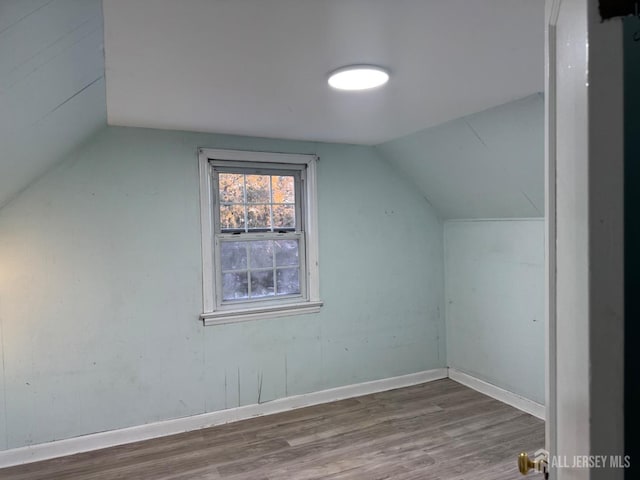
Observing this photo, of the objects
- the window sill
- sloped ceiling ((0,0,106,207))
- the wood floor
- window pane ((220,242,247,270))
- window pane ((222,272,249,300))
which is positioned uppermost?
sloped ceiling ((0,0,106,207))

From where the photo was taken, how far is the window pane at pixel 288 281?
3.52 metres

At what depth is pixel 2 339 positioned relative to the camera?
260 centimetres

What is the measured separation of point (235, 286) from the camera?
3.36 meters

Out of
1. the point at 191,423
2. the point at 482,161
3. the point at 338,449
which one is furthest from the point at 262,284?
the point at 482,161

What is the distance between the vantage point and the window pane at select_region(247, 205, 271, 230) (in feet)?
11.1

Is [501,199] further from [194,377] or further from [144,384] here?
[144,384]

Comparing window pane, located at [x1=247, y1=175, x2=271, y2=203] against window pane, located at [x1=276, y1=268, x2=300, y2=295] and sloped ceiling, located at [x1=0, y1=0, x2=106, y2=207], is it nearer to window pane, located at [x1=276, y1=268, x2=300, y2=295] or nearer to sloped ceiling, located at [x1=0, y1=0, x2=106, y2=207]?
window pane, located at [x1=276, y1=268, x2=300, y2=295]

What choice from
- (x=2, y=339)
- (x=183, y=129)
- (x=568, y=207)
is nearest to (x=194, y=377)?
(x=2, y=339)

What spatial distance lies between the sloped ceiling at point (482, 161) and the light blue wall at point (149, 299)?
410mm

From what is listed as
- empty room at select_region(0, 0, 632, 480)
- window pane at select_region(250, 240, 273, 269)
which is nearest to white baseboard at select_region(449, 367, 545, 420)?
empty room at select_region(0, 0, 632, 480)

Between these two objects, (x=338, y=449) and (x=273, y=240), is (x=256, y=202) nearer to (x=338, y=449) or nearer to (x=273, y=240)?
Answer: (x=273, y=240)

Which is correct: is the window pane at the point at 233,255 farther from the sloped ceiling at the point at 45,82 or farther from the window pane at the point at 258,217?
the sloped ceiling at the point at 45,82

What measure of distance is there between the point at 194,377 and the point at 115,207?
1396 millimetres

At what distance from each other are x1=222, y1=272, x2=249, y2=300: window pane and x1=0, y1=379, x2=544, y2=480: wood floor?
3.25 feet
